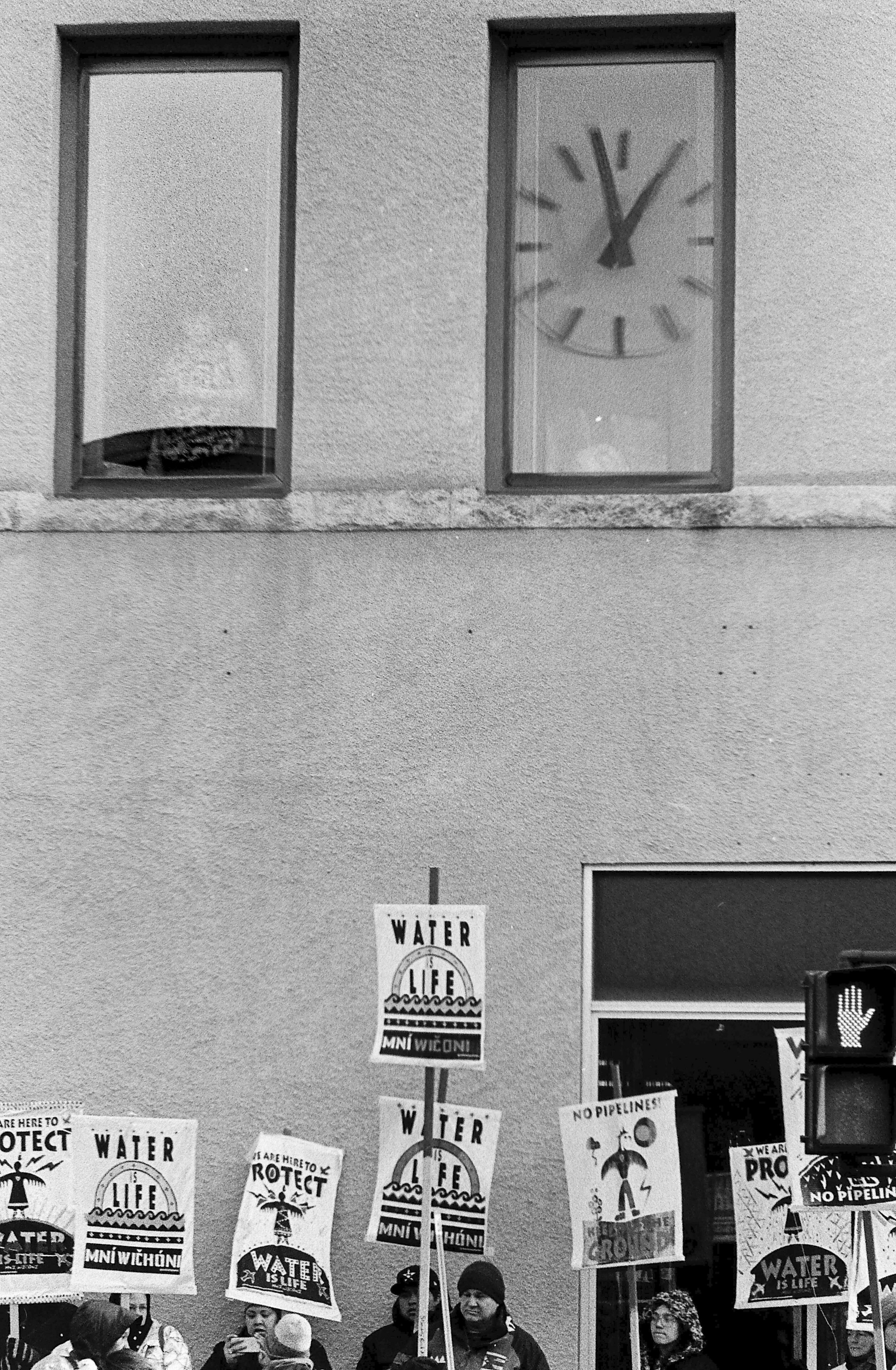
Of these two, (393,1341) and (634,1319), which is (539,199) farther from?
(393,1341)

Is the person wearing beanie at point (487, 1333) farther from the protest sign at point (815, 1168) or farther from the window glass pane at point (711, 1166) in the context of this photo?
the protest sign at point (815, 1168)

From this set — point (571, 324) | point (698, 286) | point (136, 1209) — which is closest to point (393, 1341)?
point (136, 1209)

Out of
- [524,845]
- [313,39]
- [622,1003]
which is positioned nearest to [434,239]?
[313,39]

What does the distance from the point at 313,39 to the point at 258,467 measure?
1987 millimetres

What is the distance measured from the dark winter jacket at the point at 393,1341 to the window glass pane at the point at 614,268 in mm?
3763

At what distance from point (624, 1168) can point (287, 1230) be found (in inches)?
55.5

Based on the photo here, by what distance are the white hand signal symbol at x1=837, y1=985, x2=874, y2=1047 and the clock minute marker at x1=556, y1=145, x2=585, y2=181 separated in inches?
174

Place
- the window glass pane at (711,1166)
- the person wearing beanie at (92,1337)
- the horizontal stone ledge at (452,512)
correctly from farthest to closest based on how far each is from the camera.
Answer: the horizontal stone ledge at (452,512)
the window glass pane at (711,1166)
the person wearing beanie at (92,1337)

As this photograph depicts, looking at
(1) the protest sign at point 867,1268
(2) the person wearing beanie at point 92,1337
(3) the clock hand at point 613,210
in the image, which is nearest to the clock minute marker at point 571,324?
(3) the clock hand at point 613,210

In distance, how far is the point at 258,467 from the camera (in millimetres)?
9820

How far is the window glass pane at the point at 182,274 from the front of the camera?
9.88 m

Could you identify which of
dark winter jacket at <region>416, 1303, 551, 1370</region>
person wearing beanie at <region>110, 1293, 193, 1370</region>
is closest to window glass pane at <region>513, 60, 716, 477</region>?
dark winter jacket at <region>416, 1303, 551, 1370</region>

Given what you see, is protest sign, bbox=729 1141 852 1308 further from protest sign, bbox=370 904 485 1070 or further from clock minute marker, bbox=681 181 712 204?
clock minute marker, bbox=681 181 712 204

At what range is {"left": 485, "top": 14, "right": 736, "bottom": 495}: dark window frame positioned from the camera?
959cm
